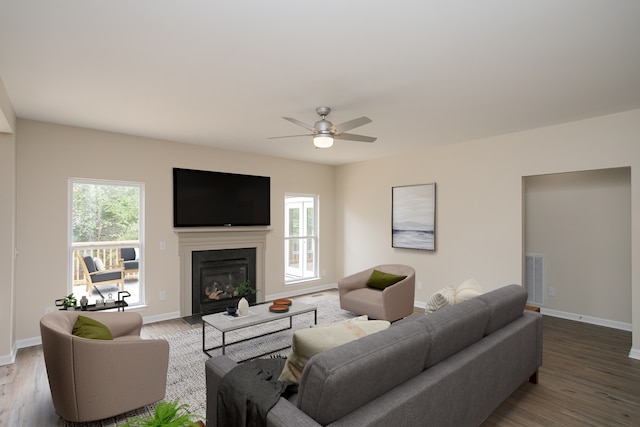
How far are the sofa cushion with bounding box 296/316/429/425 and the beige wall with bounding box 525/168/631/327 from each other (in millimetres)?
4244

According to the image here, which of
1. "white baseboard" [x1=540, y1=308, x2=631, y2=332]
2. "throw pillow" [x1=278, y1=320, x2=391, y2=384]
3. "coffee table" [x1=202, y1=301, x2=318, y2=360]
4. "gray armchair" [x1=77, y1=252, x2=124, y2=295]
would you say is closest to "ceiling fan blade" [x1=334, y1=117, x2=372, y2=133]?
"throw pillow" [x1=278, y1=320, x2=391, y2=384]

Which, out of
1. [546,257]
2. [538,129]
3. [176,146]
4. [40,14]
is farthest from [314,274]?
[40,14]

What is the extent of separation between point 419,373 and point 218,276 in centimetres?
421

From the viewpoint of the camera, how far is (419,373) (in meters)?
1.83

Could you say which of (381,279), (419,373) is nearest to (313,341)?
(419,373)

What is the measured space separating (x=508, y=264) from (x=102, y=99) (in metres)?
5.19

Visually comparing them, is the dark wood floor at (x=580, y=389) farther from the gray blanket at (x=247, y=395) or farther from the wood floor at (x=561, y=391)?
the gray blanket at (x=247, y=395)

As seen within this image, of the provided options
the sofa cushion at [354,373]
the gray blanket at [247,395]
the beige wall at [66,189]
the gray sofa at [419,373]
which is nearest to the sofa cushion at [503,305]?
the gray sofa at [419,373]

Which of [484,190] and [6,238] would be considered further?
[484,190]

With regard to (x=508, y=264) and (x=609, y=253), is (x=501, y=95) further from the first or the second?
(x=609, y=253)

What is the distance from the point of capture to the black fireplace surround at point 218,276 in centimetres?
518

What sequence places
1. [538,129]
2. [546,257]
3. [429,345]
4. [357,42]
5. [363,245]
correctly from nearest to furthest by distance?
1. [429,345]
2. [357,42]
3. [538,129]
4. [546,257]
5. [363,245]

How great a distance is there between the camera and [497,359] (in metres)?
2.31

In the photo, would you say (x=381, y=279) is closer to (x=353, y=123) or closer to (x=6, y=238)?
(x=353, y=123)
